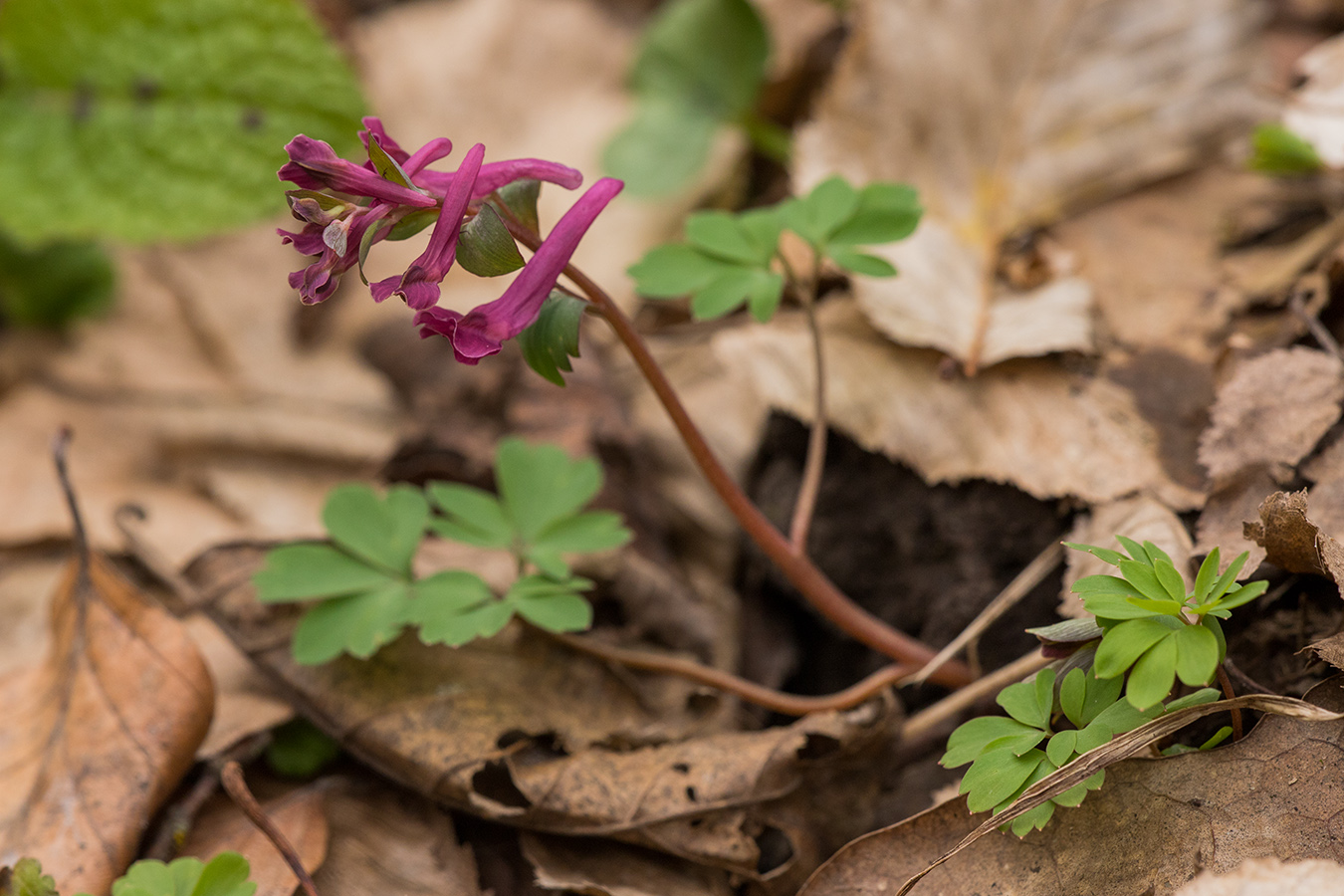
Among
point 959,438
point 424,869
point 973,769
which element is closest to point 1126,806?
point 973,769

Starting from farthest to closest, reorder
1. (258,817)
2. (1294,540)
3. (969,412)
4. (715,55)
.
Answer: (715,55) → (969,412) → (258,817) → (1294,540)

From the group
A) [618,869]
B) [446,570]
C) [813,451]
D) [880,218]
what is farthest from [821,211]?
[618,869]

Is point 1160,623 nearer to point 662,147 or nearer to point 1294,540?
point 1294,540

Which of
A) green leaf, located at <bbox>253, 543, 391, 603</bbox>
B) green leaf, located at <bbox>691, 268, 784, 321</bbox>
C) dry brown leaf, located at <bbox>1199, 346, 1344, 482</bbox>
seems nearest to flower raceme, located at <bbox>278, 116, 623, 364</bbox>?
green leaf, located at <bbox>691, 268, 784, 321</bbox>

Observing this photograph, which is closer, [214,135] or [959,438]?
[959,438]

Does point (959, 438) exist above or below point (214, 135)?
below

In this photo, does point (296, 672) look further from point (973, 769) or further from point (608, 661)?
point (973, 769)

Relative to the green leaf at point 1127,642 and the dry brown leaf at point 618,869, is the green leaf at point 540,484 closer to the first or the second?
the dry brown leaf at point 618,869
